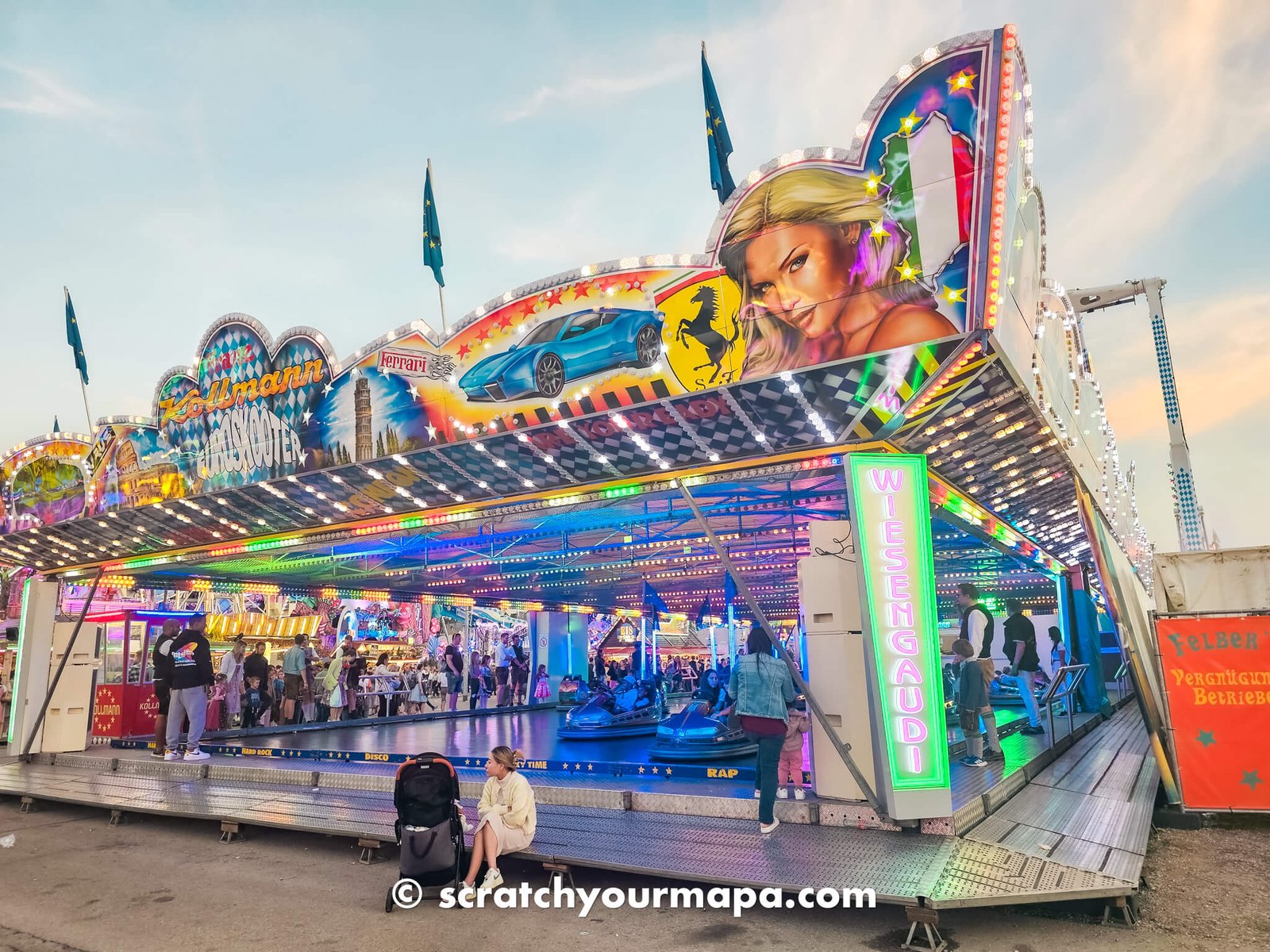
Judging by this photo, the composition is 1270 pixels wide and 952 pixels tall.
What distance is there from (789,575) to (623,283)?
11430 millimetres

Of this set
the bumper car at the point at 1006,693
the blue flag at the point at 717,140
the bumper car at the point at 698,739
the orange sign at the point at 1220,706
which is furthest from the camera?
the bumper car at the point at 1006,693

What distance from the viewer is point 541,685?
20.7 meters

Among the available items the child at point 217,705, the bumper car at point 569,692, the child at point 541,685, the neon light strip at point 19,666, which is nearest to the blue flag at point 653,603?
the bumper car at point 569,692

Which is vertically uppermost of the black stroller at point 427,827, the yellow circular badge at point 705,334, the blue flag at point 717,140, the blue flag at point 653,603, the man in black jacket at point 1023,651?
the blue flag at point 717,140

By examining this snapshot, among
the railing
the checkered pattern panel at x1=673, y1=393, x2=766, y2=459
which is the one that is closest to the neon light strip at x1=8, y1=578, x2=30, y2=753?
the checkered pattern panel at x1=673, y1=393, x2=766, y2=459

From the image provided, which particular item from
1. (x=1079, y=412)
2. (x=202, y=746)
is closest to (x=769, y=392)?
(x=1079, y=412)

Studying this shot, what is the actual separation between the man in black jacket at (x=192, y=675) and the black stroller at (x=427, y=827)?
5.89 metres

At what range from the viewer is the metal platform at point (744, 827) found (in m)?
4.32

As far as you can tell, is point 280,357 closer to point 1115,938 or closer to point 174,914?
point 174,914

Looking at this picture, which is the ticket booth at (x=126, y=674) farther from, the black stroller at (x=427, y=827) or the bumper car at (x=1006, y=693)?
the bumper car at (x=1006, y=693)

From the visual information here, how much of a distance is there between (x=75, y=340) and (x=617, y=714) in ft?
36.2

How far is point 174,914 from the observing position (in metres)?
4.87

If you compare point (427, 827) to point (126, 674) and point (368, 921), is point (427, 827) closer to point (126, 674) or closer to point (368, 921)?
point (368, 921)

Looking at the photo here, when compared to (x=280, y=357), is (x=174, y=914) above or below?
below
